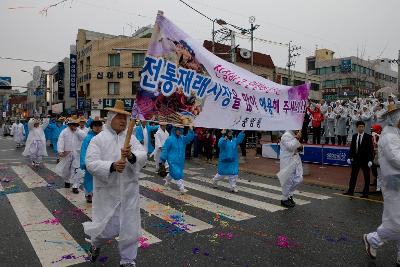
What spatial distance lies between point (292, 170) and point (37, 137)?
35.8 feet

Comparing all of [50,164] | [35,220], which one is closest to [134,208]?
[35,220]

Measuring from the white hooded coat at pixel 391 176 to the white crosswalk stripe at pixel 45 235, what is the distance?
382 cm

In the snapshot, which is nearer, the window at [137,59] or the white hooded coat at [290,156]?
the white hooded coat at [290,156]

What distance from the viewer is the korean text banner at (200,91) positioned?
3883 mm

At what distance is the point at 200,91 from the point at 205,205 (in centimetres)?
411

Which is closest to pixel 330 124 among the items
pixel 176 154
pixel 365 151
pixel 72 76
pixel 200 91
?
pixel 365 151

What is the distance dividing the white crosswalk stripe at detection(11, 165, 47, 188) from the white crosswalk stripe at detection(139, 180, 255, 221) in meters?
2.97

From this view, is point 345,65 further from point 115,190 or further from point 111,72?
point 115,190

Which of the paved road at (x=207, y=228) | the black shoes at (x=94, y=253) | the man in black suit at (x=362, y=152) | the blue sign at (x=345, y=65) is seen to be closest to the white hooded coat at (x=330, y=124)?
the paved road at (x=207, y=228)

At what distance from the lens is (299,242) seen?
546 cm

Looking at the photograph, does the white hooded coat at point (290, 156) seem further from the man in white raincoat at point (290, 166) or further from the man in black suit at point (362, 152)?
the man in black suit at point (362, 152)

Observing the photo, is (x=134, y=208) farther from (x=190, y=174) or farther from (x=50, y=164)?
(x=50, y=164)

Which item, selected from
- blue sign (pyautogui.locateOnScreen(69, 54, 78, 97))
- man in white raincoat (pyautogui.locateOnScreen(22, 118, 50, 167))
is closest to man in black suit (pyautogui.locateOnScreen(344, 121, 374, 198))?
man in white raincoat (pyautogui.locateOnScreen(22, 118, 50, 167))

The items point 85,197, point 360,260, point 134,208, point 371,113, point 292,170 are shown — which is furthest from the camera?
point 371,113
